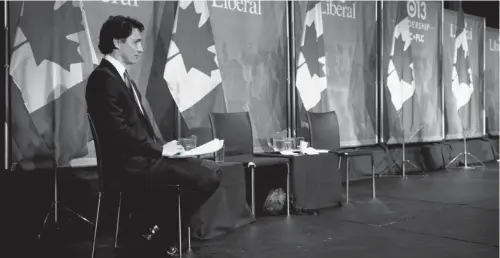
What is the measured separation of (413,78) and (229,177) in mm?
4842

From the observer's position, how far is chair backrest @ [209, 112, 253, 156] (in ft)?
15.1

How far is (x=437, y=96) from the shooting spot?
8.55m

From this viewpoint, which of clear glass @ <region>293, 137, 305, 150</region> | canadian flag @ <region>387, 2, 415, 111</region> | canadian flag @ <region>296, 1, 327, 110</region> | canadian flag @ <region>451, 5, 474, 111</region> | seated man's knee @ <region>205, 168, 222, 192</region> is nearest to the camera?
seated man's knee @ <region>205, 168, 222, 192</region>

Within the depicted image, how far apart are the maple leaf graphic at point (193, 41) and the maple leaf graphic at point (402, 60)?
11.4 ft

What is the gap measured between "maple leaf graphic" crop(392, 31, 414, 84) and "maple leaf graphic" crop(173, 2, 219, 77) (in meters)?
3.46

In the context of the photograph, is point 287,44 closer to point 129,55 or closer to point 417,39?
point 417,39

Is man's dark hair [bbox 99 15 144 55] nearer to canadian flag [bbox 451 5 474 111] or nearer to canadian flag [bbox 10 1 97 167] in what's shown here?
canadian flag [bbox 10 1 97 167]

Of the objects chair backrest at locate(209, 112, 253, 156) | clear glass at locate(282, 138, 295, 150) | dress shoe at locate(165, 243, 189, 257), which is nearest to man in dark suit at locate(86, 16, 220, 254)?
dress shoe at locate(165, 243, 189, 257)

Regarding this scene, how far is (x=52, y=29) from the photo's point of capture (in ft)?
13.7

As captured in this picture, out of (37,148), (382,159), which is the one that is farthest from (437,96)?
(37,148)

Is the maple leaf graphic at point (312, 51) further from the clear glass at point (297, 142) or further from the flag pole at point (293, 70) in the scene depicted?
the clear glass at point (297, 142)

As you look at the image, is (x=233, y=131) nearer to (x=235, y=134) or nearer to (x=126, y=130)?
(x=235, y=134)

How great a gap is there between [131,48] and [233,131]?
2012 millimetres

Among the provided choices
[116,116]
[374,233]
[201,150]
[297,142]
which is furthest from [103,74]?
[297,142]
